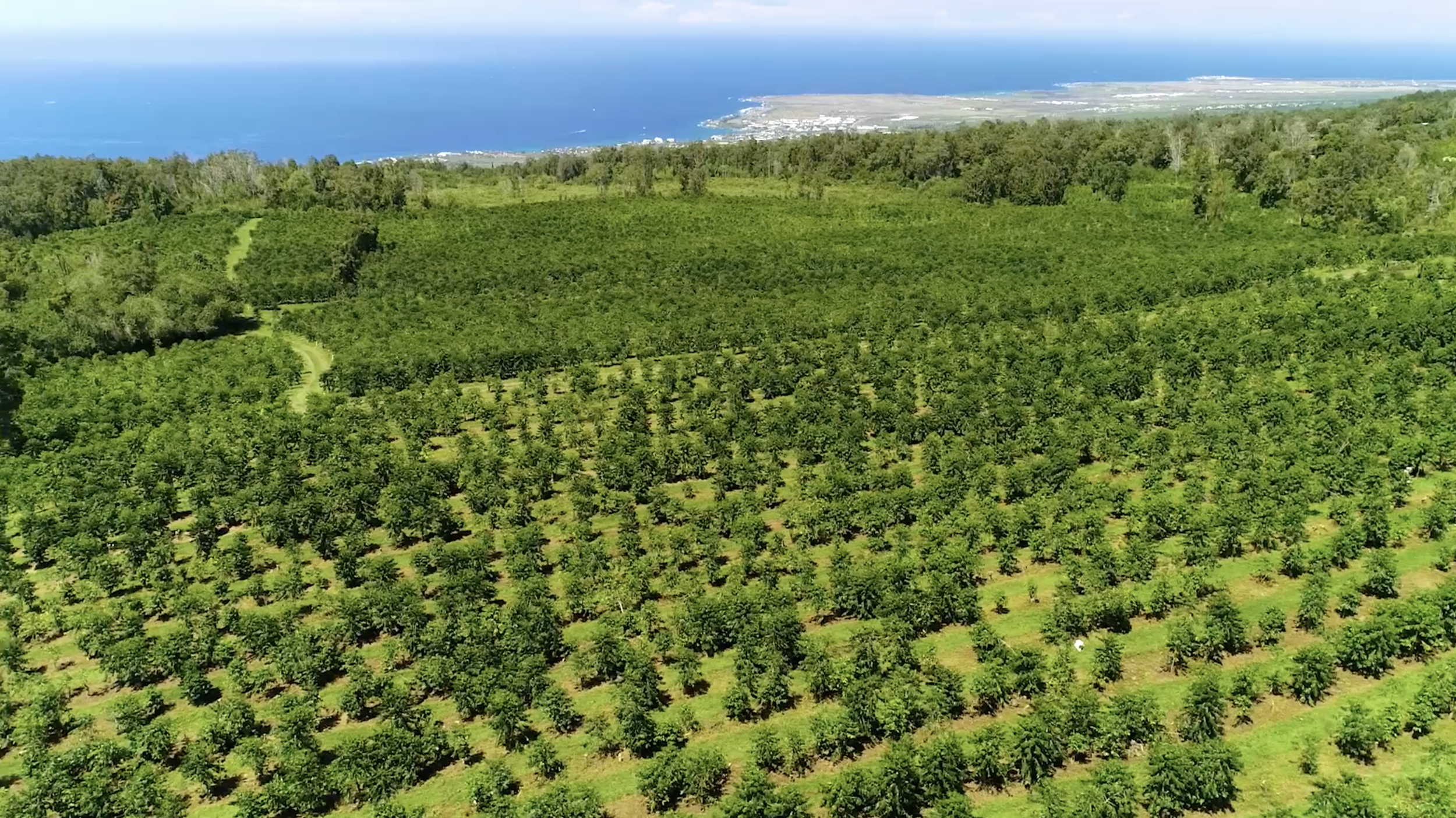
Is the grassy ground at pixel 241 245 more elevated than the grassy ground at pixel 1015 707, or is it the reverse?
the grassy ground at pixel 241 245

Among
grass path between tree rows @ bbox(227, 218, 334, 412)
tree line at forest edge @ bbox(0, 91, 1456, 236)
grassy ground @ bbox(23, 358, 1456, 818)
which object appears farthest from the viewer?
tree line at forest edge @ bbox(0, 91, 1456, 236)

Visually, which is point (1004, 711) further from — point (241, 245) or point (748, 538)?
point (241, 245)

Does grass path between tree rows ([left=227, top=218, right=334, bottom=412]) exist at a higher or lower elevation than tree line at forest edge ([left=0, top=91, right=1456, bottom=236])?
lower

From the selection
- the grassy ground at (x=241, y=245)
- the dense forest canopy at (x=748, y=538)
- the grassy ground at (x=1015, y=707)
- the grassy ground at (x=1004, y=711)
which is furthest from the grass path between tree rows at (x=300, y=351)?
the grassy ground at (x=1015, y=707)

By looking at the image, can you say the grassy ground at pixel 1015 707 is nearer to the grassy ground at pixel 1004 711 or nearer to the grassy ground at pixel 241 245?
the grassy ground at pixel 1004 711

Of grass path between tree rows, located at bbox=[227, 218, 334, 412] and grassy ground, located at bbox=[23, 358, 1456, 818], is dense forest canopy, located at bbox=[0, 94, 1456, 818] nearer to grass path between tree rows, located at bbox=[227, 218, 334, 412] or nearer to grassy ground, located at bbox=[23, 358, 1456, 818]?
grassy ground, located at bbox=[23, 358, 1456, 818]

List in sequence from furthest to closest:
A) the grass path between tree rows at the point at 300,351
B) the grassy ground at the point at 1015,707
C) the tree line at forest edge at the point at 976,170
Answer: the tree line at forest edge at the point at 976,170 → the grass path between tree rows at the point at 300,351 → the grassy ground at the point at 1015,707

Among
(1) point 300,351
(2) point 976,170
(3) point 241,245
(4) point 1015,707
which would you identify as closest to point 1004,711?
(4) point 1015,707

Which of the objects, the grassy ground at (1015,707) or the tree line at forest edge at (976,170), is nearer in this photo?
the grassy ground at (1015,707)

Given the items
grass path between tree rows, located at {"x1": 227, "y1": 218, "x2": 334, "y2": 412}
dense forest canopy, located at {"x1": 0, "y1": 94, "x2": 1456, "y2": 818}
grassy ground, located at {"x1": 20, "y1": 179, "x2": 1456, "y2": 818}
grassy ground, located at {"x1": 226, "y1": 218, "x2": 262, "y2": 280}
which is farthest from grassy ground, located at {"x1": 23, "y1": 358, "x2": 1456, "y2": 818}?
grassy ground, located at {"x1": 226, "y1": 218, "x2": 262, "y2": 280}
